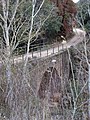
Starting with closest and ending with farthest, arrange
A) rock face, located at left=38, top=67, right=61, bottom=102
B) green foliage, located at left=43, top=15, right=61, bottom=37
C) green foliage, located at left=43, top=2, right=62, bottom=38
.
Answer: rock face, located at left=38, top=67, right=61, bottom=102, green foliage, located at left=43, top=2, right=62, bottom=38, green foliage, located at left=43, top=15, right=61, bottom=37

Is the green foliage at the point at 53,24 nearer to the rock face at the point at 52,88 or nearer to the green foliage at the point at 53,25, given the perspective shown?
the green foliage at the point at 53,25

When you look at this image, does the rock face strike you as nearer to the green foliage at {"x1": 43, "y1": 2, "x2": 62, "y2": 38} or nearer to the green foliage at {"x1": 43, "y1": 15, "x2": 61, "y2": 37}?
the green foliage at {"x1": 43, "y1": 2, "x2": 62, "y2": 38}

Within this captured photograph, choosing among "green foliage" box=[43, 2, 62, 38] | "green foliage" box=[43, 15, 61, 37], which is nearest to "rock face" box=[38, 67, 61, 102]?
"green foliage" box=[43, 2, 62, 38]

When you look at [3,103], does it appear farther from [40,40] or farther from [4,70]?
[40,40]

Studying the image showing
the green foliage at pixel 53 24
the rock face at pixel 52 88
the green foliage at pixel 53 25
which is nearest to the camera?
the rock face at pixel 52 88

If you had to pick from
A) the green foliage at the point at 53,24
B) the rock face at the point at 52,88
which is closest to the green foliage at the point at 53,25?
the green foliage at the point at 53,24

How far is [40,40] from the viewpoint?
25.1m

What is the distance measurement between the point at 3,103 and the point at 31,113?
1.29 metres

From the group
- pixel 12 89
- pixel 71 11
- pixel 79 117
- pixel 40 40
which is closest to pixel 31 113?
pixel 12 89

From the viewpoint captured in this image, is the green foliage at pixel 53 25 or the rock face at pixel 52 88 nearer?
the rock face at pixel 52 88

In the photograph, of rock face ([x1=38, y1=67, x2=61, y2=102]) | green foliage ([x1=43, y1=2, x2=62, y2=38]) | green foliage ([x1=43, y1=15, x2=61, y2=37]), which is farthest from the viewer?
green foliage ([x1=43, y1=15, x2=61, y2=37])

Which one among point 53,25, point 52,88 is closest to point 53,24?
point 53,25

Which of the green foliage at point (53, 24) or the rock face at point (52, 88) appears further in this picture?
the green foliage at point (53, 24)

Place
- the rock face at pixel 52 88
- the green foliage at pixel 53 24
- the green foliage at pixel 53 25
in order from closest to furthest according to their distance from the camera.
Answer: the rock face at pixel 52 88 → the green foliage at pixel 53 24 → the green foliage at pixel 53 25
